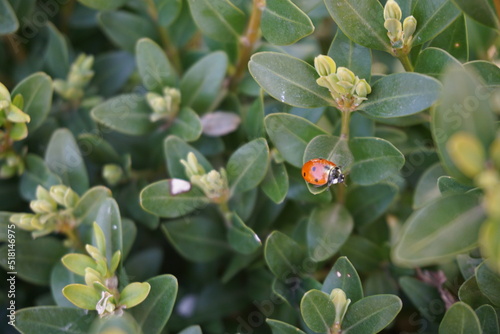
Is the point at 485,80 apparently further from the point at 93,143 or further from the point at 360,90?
the point at 93,143

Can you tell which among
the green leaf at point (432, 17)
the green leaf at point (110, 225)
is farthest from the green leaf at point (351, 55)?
the green leaf at point (110, 225)

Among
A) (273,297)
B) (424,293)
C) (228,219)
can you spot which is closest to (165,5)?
(228,219)

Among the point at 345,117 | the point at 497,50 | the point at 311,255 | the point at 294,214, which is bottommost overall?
the point at 294,214

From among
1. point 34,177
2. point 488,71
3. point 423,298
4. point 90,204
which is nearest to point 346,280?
point 423,298

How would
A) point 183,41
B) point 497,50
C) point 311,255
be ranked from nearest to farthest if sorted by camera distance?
point 311,255, point 497,50, point 183,41

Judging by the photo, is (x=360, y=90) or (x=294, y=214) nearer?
(x=360, y=90)

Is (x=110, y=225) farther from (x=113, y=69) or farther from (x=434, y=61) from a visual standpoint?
(x=434, y=61)

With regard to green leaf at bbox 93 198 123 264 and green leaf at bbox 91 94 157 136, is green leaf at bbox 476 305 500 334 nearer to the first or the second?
green leaf at bbox 93 198 123 264

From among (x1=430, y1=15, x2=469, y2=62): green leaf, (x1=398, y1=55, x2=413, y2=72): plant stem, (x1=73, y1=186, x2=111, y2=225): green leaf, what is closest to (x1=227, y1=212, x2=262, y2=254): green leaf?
(x1=73, y1=186, x2=111, y2=225): green leaf
